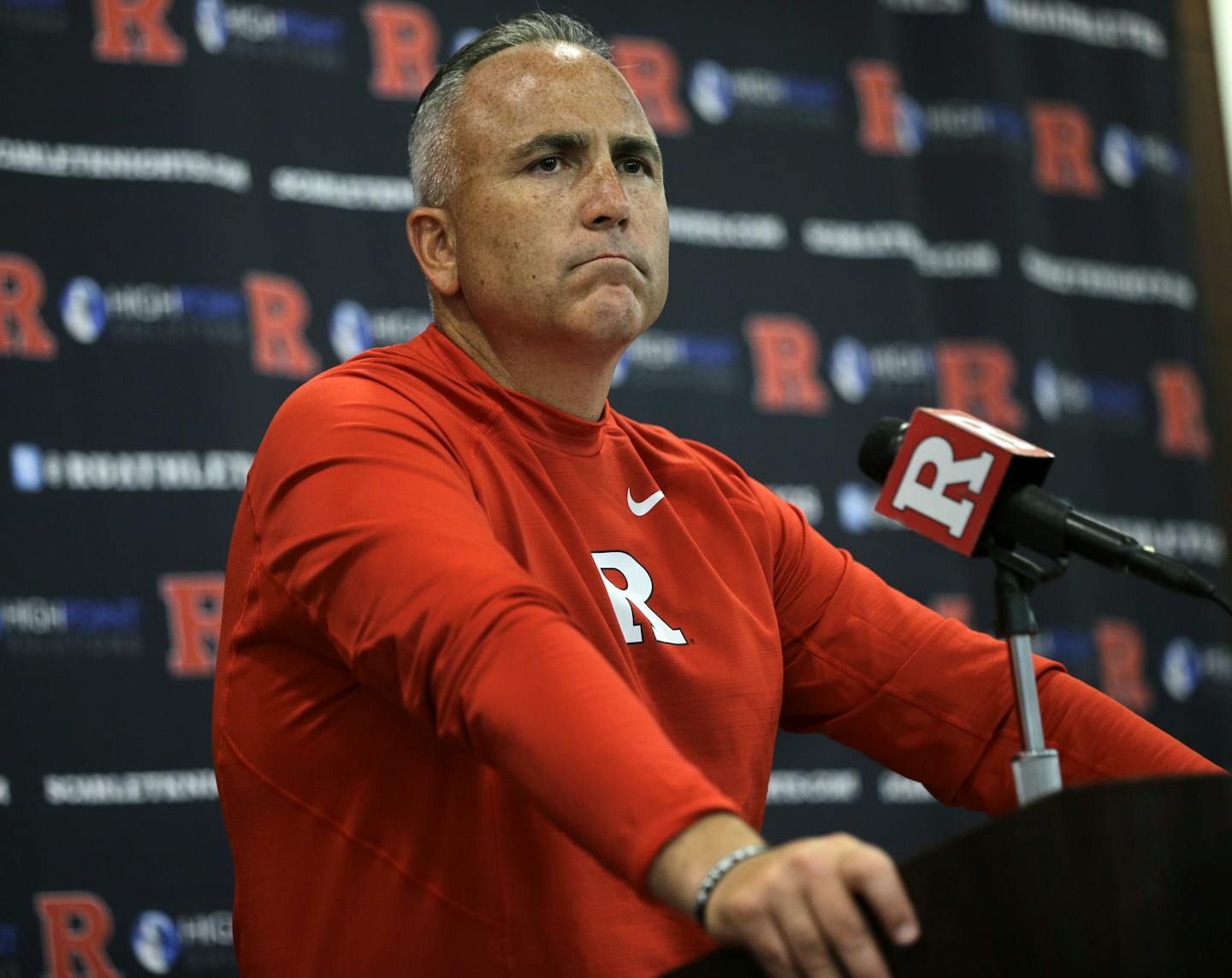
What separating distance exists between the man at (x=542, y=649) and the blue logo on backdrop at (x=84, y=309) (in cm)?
144

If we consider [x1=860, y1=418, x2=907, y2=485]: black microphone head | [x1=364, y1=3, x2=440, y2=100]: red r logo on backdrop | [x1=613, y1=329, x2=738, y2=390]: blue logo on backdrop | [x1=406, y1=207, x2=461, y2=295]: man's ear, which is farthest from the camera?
[x1=613, y1=329, x2=738, y2=390]: blue logo on backdrop

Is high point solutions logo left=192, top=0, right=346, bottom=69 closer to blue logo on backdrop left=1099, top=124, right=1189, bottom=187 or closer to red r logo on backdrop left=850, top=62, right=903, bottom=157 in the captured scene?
red r logo on backdrop left=850, top=62, right=903, bottom=157

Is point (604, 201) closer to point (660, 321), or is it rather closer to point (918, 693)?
point (918, 693)

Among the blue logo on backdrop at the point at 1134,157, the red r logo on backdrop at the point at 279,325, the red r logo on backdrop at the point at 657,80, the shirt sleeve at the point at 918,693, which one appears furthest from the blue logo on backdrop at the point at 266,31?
the blue logo on backdrop at the point at 1134,157

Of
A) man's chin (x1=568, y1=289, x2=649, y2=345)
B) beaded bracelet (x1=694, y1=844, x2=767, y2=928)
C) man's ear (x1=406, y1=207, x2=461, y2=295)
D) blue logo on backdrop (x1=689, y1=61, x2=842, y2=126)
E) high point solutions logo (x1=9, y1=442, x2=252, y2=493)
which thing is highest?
blue logo on backdrop (x1=689, y1=61, x2=842, y2=126)

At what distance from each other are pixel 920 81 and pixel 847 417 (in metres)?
1.12

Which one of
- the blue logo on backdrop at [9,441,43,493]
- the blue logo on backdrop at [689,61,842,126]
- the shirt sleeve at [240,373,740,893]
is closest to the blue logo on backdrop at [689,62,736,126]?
→ the blue logo on backdrop at [689,61,842,126]

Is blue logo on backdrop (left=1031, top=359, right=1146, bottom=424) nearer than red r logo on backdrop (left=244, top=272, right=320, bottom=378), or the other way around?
red r logo on backdrop (left=244, top=272, right=320, bottom=378)

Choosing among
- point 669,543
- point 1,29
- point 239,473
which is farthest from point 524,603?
point 1,29

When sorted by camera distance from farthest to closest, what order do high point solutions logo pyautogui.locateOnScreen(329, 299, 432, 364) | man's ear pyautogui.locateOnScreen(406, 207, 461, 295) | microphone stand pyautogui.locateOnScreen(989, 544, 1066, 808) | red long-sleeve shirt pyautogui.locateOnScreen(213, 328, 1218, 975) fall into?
high point solutions logo pyautogui.locateOnScreen(329, 299, 432, 364) < man's ear pyautogui.locateOnScreen(406, 207, 461, 295) < microphone stand pyautogui.locateOnScreen(989, 544, 1066, 808) < red long-sleeve shirt pyautogui.locateOnScreen(213, 328, 1218, 975)

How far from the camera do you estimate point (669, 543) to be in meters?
1.87

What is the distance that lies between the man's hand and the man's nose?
1.14m

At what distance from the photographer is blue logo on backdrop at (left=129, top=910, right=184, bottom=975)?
3.01m

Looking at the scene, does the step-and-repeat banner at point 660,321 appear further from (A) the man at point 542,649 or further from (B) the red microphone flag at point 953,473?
(B) the red microphone flag at point 953,473
